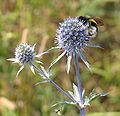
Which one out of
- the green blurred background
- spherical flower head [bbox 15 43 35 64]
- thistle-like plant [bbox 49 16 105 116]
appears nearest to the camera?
thistle-like plant [bbox 49 16 105 116]

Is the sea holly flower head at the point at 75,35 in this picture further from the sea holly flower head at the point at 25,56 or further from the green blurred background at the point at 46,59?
the green blurred background at the point at 46,59

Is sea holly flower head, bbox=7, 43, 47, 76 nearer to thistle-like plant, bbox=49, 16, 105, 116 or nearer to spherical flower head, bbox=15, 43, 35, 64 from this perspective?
spherical flower head, bbox=15, 43, 35, 64

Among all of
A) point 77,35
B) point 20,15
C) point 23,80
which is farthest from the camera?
point 20,15

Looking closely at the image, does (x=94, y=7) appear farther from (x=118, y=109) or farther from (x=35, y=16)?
(x=118, y=109)

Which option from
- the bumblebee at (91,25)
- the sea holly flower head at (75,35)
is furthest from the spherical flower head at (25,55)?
the bumblebee at (91,25)

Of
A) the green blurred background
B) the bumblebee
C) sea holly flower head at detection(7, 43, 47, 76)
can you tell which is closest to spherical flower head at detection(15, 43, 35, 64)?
sea holly flower head at detection(7, 43, 47, 76)

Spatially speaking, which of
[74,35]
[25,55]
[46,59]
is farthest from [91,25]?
[46,59]

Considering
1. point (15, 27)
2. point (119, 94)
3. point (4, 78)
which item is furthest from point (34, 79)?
point (119, 94)
